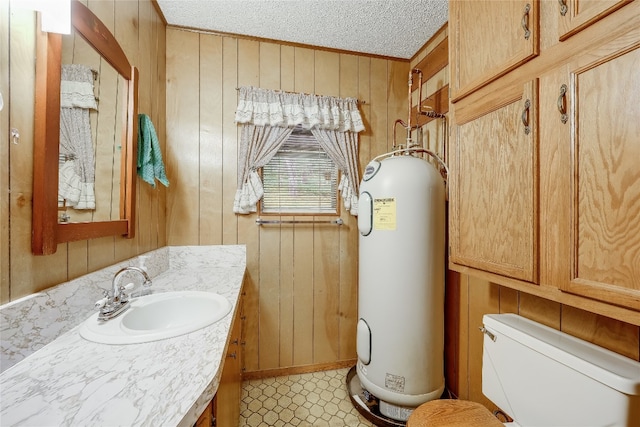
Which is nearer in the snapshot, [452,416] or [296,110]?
[452,416]

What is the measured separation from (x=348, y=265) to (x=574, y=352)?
145cm

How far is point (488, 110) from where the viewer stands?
0.99 m

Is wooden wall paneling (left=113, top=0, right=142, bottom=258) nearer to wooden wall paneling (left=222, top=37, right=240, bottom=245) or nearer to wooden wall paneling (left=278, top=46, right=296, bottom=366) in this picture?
wooden wall paneling (left=222, top=37, right=240, bottom=245)

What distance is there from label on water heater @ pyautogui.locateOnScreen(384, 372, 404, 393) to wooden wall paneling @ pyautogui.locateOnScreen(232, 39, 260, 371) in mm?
1003

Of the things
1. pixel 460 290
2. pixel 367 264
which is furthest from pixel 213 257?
pixel 460 290

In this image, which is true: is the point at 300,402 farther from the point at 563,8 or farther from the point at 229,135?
the point at 563,8

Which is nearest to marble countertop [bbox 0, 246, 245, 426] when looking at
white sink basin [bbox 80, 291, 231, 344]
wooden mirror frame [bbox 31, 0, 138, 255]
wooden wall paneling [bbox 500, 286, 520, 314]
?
white sink basin [bbox 80, 291, 231, 344]

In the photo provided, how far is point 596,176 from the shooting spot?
2.17 feet

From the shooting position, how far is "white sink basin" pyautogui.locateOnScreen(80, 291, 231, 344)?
82 centimetres

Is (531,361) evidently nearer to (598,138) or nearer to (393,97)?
(598,138)

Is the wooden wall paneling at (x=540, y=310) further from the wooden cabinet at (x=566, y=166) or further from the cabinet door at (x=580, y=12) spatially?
the cabinet door at (x=580, y=12)

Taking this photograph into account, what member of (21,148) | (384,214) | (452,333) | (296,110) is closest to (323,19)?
(296,110)

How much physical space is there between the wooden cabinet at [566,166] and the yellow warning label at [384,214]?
46cm

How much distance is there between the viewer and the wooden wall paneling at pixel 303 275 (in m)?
2.08
